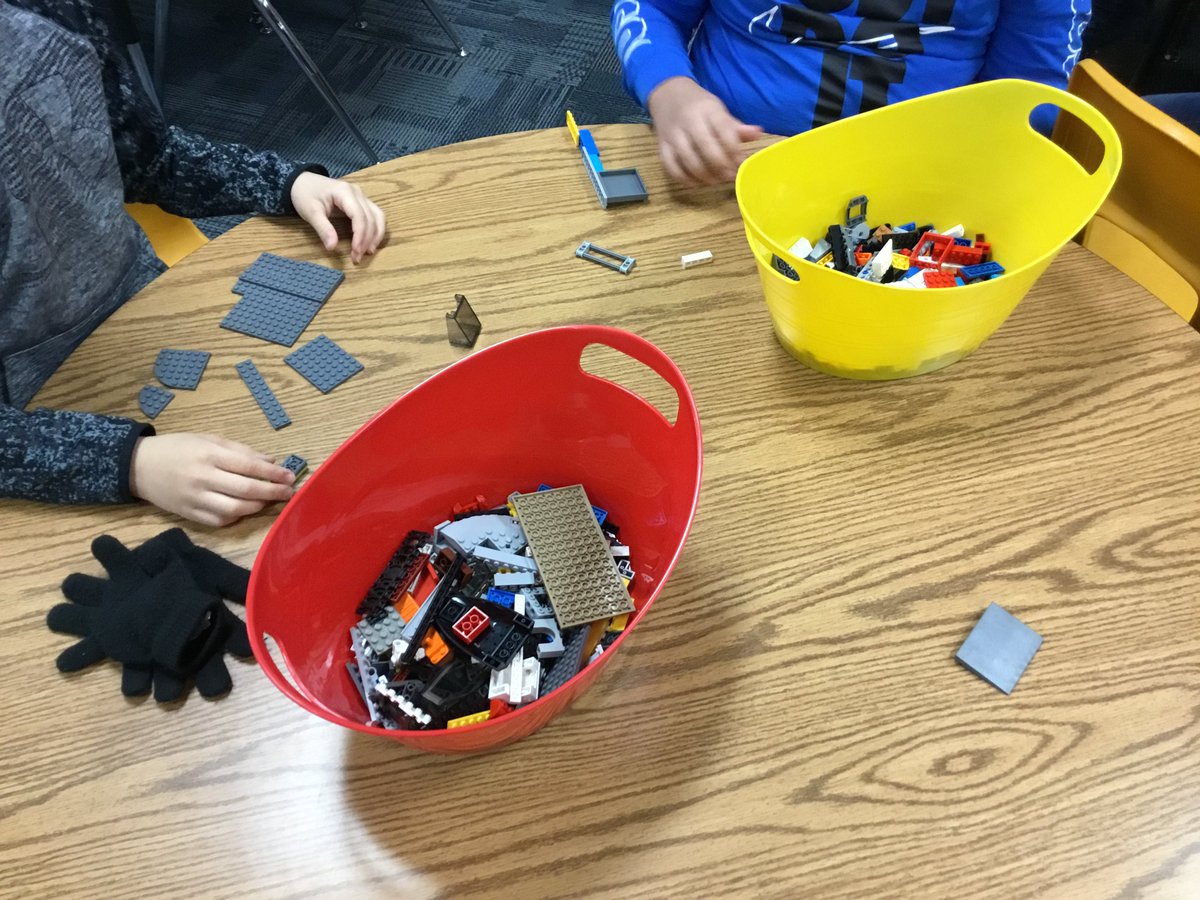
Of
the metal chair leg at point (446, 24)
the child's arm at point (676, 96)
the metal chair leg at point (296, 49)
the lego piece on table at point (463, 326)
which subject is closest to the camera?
the lego piece on table at point (463, 326)

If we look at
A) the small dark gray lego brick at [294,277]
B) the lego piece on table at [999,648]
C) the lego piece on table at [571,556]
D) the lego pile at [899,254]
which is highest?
the lego pile at [899,254]

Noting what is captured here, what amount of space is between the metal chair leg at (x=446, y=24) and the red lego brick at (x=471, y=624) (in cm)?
183

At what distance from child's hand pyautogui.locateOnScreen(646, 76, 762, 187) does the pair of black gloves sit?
55 centimetres

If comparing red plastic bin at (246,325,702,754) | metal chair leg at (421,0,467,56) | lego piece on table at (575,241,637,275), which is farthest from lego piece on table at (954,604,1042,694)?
metal chair leg at (421,0,467,56)

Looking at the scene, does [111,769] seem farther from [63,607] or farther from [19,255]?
[19,255]

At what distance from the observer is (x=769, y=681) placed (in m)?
0.50

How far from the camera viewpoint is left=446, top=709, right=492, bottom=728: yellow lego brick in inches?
18.2

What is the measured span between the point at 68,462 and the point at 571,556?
376mm

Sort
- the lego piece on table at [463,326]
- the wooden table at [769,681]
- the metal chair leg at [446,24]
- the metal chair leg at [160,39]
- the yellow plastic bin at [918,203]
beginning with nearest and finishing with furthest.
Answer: the wooden table at [769,681], the yellow plastic bin at [918,203], the lego piece on table at [463,326], the metal chair leg at [160,39], the metal chair leg at [446,24]

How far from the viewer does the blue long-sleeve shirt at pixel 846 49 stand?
85 centimetres

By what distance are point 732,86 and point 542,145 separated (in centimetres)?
29

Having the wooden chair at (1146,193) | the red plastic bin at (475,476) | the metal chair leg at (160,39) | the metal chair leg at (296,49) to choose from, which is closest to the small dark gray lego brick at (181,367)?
the red plastic bin at (475,476)

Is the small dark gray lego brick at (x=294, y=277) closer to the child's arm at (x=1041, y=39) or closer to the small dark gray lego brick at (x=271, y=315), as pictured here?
the small dark gray lego brick at (x=271, y=315)

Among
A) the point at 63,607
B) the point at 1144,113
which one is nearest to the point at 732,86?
the point at 1144,113
